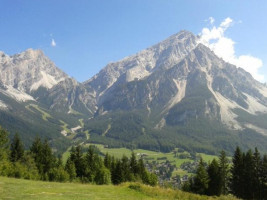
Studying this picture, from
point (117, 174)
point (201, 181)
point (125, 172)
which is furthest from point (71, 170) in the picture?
point (201, 181)

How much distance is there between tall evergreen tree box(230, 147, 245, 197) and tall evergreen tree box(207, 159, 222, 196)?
4876 millimetres

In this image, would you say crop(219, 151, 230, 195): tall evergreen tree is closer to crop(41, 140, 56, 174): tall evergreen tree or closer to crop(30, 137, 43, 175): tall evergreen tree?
crop(41, 140, 56, 174): tall evergreen tree

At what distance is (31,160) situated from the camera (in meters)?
79.8

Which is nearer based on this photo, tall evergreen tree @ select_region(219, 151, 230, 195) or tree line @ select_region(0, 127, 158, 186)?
tree line @ select_region(0, 127, 158, 186)

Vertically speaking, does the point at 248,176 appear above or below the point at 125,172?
above

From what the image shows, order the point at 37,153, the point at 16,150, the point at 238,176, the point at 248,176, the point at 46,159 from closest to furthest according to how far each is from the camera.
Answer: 1. the point at 248,176
2. the point at 238,176
3. the point at 16,150
4. the point at 37,153
5. the point at 46,159

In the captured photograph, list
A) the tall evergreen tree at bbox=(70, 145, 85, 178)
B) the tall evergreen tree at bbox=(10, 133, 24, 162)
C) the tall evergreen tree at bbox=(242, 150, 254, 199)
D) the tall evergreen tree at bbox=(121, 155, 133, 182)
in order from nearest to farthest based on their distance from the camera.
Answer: the tall evergreen tree at bbox=(242, 150, 254, 199)
the tall evergreen tree at bbox=(10, 133, 24, 162)
the tall evergreen tree at bbox=(70, 145, 85, 178)
the tall evergreen tree at bbox=(121, 155, 133, 182)

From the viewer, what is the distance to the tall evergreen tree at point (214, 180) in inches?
3150

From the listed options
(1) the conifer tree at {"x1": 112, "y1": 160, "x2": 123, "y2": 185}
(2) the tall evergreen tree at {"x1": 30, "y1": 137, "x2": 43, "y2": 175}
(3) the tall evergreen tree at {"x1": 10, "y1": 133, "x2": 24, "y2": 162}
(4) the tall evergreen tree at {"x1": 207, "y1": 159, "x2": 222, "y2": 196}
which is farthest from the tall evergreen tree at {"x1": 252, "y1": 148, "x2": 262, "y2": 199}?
(3) the tall evergreen tree at {"x1": 10, "y1": 133, "x2": 24, "y2": 162}

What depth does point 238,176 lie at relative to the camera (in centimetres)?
8112

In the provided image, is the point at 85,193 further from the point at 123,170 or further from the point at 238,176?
the point at 123,170

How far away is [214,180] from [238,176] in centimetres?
727

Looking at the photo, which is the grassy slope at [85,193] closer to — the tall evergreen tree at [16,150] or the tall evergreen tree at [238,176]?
the tall evergreen tree at [238,176]

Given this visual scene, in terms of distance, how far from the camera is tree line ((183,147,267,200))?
77.9 metres
